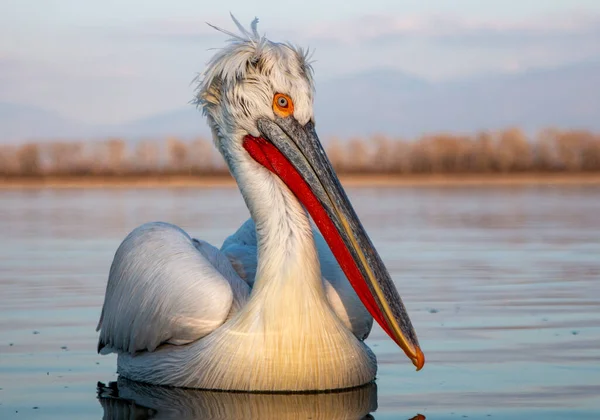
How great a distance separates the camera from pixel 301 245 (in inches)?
193

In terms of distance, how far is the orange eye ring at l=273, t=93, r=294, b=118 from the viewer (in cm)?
495

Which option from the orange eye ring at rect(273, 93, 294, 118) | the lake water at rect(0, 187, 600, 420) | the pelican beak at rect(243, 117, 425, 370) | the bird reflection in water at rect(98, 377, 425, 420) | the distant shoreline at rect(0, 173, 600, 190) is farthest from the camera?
the distant shoreline at rect(0, 173, 600, 190)

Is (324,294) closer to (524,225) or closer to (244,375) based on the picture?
(244,375)

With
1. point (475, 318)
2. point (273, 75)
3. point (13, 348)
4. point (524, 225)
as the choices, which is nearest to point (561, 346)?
point (475, 318)

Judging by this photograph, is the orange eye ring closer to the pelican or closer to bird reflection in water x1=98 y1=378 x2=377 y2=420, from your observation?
the pelican

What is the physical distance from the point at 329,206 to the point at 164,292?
80cm

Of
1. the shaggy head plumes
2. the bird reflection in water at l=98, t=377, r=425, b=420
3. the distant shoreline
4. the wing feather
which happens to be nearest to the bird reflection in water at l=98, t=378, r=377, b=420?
the bird reflection in water at l=98, t=377, r=425, b=420

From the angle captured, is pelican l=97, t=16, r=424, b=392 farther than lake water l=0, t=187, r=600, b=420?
Yes

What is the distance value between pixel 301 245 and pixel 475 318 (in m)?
2.02

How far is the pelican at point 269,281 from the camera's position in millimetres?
4762

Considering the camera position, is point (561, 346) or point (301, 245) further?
point (561, 346)

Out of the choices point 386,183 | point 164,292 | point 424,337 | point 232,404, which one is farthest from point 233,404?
point 386,183

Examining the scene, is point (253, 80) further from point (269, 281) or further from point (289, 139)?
point (269, 281)

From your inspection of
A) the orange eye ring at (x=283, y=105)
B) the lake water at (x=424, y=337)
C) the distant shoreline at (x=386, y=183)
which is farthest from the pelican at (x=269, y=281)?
the distant shoreline at (x=386, y=183)
